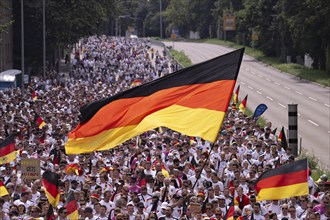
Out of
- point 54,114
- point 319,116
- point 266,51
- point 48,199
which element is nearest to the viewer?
point 48,199

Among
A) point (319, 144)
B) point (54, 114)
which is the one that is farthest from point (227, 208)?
point (319, 144)

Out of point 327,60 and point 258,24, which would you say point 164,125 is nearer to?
point 327,60

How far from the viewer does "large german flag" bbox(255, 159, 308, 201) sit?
14.9 m

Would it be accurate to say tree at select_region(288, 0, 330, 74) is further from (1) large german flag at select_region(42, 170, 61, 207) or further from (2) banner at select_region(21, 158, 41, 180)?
(1) large german flag at select_region(42, 170, 61, 207)

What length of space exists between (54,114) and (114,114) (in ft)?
66.2

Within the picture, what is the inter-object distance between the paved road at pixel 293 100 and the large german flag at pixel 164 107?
17571 millimetres

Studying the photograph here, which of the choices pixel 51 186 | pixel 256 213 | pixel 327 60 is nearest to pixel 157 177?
pixel 51 186

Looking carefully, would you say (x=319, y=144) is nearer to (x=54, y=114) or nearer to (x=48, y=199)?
(x=54, y=114)

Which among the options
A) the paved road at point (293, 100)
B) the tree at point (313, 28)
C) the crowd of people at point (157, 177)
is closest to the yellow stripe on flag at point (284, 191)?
the crowd of people at point (157, 177)

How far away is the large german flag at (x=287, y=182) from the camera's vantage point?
14883mm

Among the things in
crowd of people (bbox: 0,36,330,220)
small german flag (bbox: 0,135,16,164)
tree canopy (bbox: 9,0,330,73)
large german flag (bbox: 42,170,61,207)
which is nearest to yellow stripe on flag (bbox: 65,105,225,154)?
crowd of people (bbox: 0,36,330,220)

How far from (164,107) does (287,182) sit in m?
2.43

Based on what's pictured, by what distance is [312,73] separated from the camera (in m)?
71.8

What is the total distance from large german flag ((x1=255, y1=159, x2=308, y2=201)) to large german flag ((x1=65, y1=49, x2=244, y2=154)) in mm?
1989
